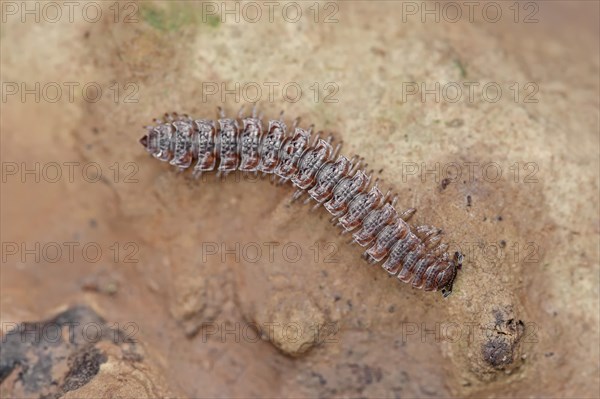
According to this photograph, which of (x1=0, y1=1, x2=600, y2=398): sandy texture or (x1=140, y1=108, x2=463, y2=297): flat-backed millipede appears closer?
(x1=140, y1=108, x2=463, y2=297): flat-backed millipede

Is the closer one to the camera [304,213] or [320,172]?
[320,172]

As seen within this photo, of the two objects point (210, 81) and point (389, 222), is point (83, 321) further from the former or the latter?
point (389, 222)

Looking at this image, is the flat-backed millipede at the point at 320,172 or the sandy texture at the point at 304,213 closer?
the flat-backed millipede at the point at 320,172

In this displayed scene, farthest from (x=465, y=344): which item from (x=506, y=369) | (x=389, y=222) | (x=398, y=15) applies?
(x=398, y=15)

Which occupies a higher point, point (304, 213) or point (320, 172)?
point (320, 172)
